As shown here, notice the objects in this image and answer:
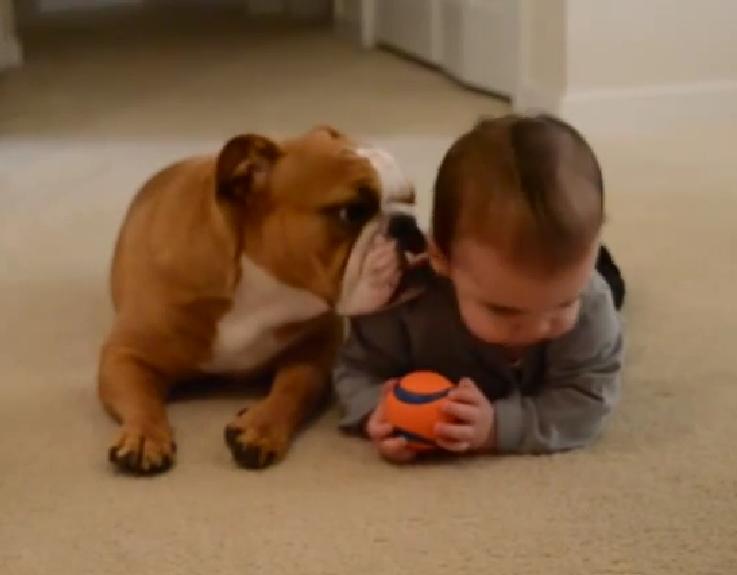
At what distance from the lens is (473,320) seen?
1184 mm

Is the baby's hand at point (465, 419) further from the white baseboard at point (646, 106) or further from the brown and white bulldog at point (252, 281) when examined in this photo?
the white baseboard at point (646, 106)

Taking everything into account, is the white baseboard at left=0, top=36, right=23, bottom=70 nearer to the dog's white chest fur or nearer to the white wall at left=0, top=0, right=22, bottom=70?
the white wall at left=0, top=0, right=22, bottom=70

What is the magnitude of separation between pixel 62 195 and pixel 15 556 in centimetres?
135

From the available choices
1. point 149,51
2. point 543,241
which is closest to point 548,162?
point 543,241

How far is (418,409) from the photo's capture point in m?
1.18

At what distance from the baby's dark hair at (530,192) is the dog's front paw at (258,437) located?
30 centimetres

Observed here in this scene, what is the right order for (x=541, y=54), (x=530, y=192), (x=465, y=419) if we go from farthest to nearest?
(x=541, y=54) → (x=465, y=419) → (x=530, y=192)

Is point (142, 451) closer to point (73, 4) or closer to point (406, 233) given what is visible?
point (406, 233)

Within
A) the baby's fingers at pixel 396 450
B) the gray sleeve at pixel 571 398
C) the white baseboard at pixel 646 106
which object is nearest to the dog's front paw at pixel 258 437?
the baby's fingers at pixel 396 450

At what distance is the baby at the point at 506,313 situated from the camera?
107cm

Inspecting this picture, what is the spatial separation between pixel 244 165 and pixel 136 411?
0.92 ft

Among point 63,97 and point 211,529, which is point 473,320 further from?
point 63,97

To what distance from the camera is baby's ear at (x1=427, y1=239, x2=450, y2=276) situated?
118cm

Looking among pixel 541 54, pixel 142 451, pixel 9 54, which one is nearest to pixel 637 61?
pixel 541 54
